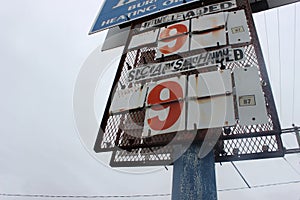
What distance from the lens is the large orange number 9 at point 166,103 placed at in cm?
248

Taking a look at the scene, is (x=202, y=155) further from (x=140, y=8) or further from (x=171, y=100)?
(x=140, y=8)

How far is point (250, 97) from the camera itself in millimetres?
2271

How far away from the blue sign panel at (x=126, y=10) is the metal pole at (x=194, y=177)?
2.01 m

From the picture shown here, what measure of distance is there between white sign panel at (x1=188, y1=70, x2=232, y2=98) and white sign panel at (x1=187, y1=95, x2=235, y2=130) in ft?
0.20

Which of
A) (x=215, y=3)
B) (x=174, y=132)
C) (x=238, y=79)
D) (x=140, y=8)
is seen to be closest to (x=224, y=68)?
(x=238, y=79)

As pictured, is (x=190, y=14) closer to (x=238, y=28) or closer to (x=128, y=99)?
(x=238, y=28)

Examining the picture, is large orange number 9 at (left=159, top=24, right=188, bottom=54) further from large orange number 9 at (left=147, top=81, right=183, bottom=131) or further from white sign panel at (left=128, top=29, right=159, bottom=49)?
large orange number 9 at (left=147, top=81, right=183, bottom=131)

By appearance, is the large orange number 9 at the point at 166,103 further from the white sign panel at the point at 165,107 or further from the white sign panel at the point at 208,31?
the white sign panel at the point at 208,31

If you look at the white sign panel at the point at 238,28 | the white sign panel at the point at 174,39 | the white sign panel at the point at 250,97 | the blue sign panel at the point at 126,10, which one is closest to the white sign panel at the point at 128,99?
the white sign panel at the point at 174,39

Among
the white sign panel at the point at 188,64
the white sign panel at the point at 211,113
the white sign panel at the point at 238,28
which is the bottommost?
the white sign panel at the point at 211,113

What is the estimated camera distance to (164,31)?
3381 mm

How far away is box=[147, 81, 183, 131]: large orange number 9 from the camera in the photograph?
248 cm

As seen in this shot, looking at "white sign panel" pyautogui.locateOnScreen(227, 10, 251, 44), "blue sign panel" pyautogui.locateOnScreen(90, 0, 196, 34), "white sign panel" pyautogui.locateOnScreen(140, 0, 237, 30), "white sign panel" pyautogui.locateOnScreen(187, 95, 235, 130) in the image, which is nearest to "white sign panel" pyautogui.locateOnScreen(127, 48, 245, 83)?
"white sign panel" pyautogui.locateOnScreen(227, 10, 251, 44)

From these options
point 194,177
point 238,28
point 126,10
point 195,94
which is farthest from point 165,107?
point 126,10
